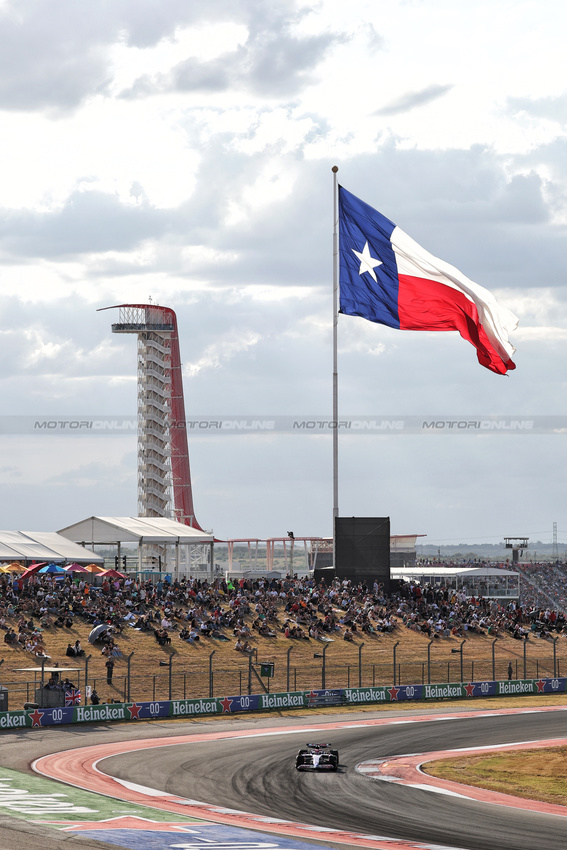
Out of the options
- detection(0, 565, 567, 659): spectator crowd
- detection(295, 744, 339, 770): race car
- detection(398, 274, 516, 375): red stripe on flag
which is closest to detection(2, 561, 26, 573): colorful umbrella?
detection(0, 565, 567, 659): spectator crowd

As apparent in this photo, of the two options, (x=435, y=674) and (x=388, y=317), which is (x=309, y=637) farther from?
(x=388, y=317)

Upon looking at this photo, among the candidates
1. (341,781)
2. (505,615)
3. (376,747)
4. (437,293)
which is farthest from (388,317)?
(505,615)

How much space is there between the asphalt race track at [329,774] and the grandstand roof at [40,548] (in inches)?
969

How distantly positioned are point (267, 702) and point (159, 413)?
62080 millimetres

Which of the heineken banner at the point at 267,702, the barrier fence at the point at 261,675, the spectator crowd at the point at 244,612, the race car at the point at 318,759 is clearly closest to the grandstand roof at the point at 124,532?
the spectator crowd at the point at 244,612

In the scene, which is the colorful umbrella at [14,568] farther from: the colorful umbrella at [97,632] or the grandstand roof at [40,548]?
the colorful umbrella at [97,632]

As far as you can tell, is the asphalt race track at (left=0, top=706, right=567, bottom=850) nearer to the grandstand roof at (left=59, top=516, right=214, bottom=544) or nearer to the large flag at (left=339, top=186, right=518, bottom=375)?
the large flag at (left=339, top=186, right=518, bottom=375)

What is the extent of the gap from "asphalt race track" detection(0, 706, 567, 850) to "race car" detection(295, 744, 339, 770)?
344mm

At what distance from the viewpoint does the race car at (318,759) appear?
102 ft

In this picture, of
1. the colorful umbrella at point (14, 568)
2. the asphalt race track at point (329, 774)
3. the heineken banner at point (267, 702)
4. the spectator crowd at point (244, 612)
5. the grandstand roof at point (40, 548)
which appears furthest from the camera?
the grandstand roof at point (40, 548)

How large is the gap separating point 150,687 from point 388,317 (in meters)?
18.0

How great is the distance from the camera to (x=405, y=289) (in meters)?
43.0

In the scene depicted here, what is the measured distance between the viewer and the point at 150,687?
1811 inches

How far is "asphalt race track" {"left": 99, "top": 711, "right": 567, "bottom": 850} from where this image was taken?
2270cm
